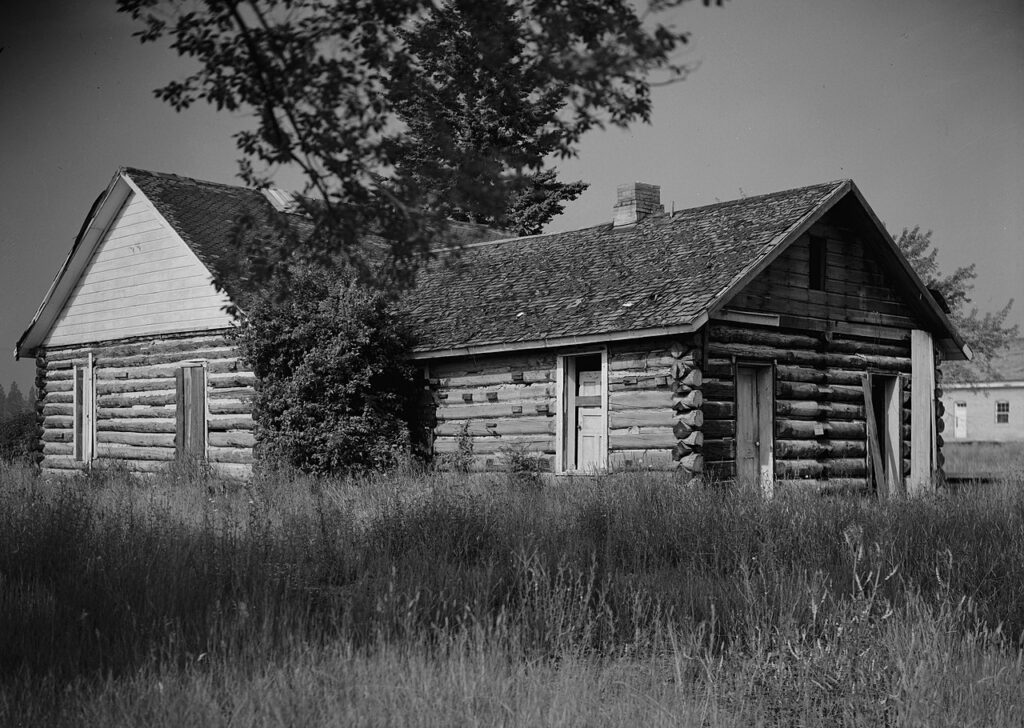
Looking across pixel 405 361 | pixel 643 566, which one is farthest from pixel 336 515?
pixel 405 361

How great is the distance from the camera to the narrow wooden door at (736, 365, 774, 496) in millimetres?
17703

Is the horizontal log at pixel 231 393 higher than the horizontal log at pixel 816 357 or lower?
lower

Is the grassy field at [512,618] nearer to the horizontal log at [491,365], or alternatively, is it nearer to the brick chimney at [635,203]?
the horizontal log at [491,365]

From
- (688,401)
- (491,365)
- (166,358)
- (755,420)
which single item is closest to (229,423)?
(166,358)

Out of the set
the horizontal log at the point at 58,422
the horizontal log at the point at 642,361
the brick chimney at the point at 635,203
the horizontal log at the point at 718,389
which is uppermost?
the brick chimney at the point at 635,203

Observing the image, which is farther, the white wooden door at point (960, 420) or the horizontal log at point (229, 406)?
the white wooden door at point (960, 420)

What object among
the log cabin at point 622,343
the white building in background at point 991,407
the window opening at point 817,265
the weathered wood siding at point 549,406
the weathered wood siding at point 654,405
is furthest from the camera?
the white building in background at point 991,407

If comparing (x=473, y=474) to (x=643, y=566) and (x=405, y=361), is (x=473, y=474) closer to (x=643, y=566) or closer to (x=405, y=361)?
(x=405, y=361)

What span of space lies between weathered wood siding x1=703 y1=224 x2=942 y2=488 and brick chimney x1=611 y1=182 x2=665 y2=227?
3.43m

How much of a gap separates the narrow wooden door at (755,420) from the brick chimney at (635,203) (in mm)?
4355

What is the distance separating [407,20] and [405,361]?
12252 millimetres

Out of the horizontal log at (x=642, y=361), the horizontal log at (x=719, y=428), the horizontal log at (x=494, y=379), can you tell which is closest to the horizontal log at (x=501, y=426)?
the horizontal log at (x=494, y=379)

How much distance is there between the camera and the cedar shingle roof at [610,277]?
16.7 metres

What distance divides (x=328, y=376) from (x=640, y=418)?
5.22 meters
